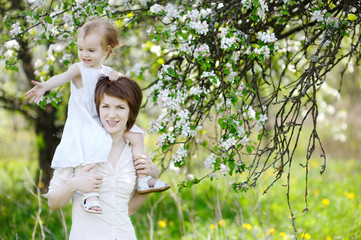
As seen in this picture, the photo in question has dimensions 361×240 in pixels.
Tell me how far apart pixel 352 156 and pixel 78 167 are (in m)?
7.92

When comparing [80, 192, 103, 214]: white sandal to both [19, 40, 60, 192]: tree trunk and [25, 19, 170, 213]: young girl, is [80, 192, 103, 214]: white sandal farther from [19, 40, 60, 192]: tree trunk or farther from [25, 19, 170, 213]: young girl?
[19, 40, 60, 192]: tree trunk

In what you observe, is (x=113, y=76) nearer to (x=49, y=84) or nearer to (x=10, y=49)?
(x=49, y=84)

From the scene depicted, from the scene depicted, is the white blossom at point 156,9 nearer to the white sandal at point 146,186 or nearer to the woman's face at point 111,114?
the woman's face at point 111,114

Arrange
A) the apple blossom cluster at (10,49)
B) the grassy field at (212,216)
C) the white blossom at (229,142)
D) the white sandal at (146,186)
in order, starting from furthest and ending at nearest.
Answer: the grassy field at (212,216), the apple blossom cluster at (10,49), the white blossom at (229,142), the white sandal at (146,186)

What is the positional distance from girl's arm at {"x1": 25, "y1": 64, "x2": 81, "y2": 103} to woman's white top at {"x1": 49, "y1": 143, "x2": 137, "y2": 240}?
35 centimetres

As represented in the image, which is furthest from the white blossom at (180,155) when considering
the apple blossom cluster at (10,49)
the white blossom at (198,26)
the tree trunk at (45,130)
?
the tree trunk at (45,130)

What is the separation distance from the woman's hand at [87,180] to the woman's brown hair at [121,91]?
1.03 ft

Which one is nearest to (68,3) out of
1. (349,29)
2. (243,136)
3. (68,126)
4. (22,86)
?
(68,126)

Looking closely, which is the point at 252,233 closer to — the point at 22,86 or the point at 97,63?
the point at 97,63

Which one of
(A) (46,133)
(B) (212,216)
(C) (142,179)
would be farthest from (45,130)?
(C) (142,179)

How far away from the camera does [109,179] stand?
1.96 metres

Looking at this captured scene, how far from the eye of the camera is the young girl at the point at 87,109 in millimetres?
1848

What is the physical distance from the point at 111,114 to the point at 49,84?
0.30 metres

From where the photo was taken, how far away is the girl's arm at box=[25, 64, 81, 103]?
180 cm
